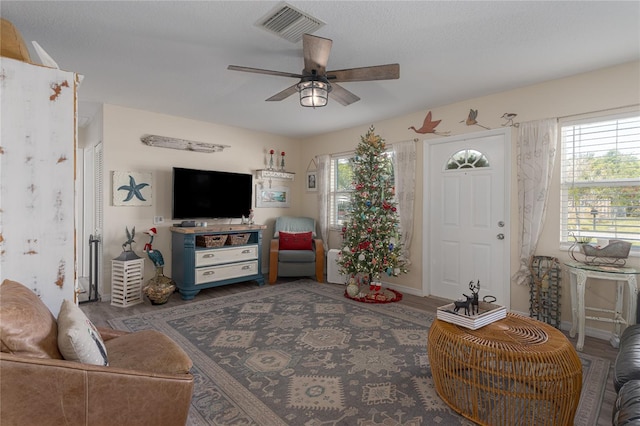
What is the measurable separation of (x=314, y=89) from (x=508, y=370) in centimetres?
221

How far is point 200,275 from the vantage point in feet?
14.4

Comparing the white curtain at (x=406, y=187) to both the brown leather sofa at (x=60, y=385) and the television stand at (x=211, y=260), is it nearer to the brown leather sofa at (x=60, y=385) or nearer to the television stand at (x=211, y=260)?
the television stand at (x=211, y=260)

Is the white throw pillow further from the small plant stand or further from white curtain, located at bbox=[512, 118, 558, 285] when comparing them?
white curtain, located at bbox=[512, 118, 558, 285]

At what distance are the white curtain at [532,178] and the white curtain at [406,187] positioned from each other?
133 cm

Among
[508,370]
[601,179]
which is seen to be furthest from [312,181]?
[508,370]

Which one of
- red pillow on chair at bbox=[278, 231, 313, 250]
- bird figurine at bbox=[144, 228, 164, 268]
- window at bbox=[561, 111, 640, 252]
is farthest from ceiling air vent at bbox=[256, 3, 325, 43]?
red pillow on chair at bbox=[278, 231, 313, 250]

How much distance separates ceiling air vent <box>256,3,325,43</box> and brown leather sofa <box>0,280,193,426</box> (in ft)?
7.00

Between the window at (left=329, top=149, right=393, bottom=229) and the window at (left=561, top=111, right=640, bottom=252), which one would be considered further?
the window at (left=329, top=149, right=393, bottom=229)

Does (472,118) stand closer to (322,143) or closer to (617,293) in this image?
(617,293)

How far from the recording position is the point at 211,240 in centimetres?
458

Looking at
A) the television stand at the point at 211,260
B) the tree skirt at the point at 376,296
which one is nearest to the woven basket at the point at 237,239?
the television stand at the point at 211,260

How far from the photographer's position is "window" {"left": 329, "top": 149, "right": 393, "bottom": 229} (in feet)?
18.3

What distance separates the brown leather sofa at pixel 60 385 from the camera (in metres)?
1.16

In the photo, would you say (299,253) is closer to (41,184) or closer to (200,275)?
(200,275)
